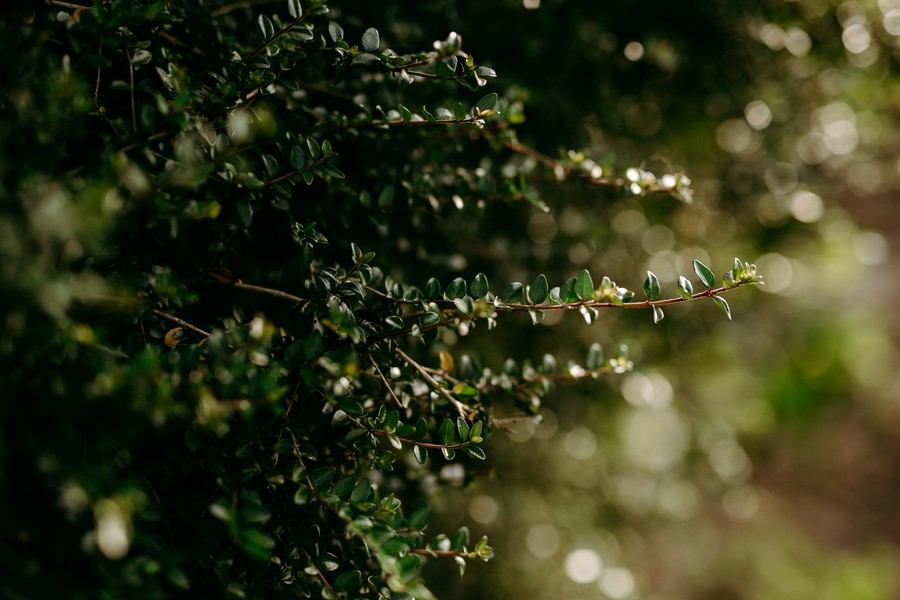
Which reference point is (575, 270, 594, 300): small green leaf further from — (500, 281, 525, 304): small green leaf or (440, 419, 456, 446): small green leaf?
(440, 419, 456, 446): small green leaf

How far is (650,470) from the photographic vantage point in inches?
80.7

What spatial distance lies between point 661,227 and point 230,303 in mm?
1586

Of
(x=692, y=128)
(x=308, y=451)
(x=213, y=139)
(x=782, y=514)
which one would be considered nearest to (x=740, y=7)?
(x=692, y=128)

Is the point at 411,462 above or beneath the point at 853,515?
above

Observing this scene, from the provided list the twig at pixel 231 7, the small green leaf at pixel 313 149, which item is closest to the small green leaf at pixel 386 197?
the small green leaf at pixel 313 149

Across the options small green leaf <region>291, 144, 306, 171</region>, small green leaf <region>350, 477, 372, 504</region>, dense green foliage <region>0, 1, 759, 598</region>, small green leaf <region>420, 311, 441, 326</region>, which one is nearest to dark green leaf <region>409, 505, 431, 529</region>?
dense green foliage <region>0, 1, 759, 598</region>

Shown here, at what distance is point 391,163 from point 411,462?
55 cm

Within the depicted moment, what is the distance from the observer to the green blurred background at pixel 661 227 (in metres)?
1.40

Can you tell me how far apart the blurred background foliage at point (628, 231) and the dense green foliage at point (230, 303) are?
14 millimetres

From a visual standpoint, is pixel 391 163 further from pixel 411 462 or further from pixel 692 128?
pixel 692 128

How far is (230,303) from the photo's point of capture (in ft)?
2.66

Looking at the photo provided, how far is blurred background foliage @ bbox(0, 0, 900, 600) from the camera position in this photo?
975 millimetres

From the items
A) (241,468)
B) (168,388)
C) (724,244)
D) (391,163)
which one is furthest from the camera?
(724,244)

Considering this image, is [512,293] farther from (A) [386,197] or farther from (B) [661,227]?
(B) [661,227]
